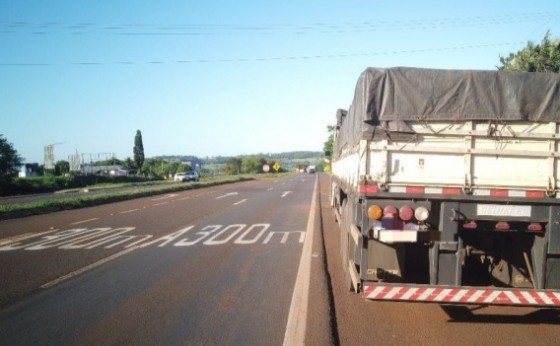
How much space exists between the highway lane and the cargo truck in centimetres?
169

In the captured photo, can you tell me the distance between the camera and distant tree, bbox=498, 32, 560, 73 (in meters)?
16.2

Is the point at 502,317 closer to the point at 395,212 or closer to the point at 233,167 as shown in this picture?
the point at 395,212

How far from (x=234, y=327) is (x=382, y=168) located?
2.45 metres

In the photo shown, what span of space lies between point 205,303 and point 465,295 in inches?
126

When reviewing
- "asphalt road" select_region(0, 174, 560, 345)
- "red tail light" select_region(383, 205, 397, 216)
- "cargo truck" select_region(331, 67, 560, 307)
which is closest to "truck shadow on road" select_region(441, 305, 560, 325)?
"asphalt road" select_region(0, 174, 560, 345)

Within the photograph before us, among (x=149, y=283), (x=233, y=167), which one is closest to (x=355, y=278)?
(x=149, y=283)

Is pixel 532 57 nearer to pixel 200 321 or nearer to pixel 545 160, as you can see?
pixel 545 160

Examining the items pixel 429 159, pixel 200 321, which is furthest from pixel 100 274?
pixel 429 159

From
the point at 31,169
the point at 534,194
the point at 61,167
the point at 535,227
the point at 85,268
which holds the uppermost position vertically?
the point at 534,194

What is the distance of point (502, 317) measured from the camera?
5.56 meters

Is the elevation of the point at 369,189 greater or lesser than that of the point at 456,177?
lesser

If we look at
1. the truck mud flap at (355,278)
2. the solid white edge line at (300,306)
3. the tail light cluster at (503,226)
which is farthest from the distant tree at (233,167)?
the tail light cluster at (503,226)

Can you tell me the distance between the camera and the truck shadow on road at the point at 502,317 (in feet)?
17.7

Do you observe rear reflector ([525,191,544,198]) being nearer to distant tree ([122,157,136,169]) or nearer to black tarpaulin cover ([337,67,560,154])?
black tarpaulin cover ([337,67,560,154])
